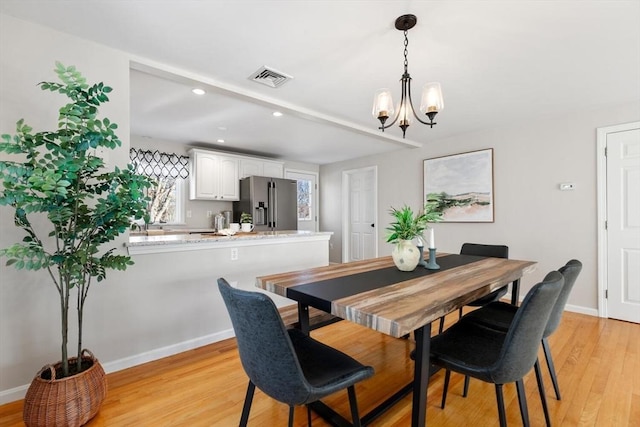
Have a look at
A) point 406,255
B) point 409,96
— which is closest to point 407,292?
point 406,255

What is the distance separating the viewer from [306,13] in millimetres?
1712

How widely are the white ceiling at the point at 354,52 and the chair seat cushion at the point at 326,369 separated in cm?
186

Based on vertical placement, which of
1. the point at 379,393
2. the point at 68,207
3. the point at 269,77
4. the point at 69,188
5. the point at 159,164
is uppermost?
the point at 269,77

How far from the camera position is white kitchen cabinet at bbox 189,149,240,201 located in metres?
4.51

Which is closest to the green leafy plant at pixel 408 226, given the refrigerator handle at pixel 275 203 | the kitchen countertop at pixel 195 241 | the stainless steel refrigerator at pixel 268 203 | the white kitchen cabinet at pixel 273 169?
the kitchen countertop at pixel 195 241

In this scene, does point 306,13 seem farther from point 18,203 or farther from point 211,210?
point 211,210

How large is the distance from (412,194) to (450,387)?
3335mm

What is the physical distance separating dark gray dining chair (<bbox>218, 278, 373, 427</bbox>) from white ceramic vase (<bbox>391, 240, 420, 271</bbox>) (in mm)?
754

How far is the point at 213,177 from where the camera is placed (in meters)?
4.67

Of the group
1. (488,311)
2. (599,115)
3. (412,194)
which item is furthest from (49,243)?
(599,115)

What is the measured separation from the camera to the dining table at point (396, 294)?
43.2 inches

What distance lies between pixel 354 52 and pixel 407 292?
1722 mm

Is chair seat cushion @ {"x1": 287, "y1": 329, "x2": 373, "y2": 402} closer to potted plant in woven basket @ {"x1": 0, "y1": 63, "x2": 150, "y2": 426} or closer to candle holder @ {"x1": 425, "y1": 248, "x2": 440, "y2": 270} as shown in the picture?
candle holder @ {"x1": 425, "y1": 248, "x2": 440, "y2": 270}

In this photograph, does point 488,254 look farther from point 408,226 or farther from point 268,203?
point 268,203
